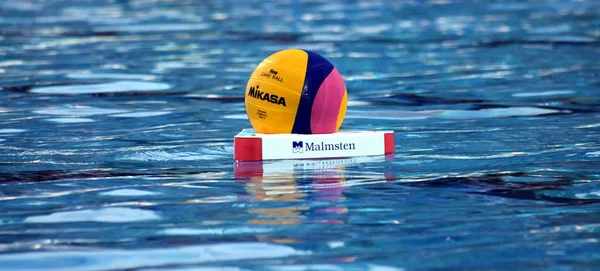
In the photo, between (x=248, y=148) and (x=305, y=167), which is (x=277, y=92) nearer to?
(x=248, y=148)

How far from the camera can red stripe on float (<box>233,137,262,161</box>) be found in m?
7.06

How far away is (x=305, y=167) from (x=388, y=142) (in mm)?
716

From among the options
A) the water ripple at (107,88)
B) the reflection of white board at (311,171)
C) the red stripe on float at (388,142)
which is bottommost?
the reflection of white board at (311,171)

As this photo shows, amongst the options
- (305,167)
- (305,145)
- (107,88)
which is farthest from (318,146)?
(107,88)

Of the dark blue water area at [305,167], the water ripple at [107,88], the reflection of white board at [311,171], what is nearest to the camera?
the dark blue water area at [305,167]

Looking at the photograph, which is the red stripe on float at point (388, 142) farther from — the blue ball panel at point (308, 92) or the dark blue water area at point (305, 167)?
the blue ball panel at point (308, 92)

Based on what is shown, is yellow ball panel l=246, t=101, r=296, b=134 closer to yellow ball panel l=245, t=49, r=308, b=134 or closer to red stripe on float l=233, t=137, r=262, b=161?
yellow ball panel l=245, t=49, r=308, b=134

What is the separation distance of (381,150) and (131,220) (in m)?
2.35

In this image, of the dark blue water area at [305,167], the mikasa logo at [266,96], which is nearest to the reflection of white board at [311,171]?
the dark blue water area at [305,167]

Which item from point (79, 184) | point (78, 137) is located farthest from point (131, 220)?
point (78, 137)

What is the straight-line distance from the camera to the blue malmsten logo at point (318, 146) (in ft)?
23.4

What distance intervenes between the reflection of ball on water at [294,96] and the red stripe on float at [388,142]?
34 cm

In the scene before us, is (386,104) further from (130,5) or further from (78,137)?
(130,5)

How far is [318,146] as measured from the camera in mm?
7164
